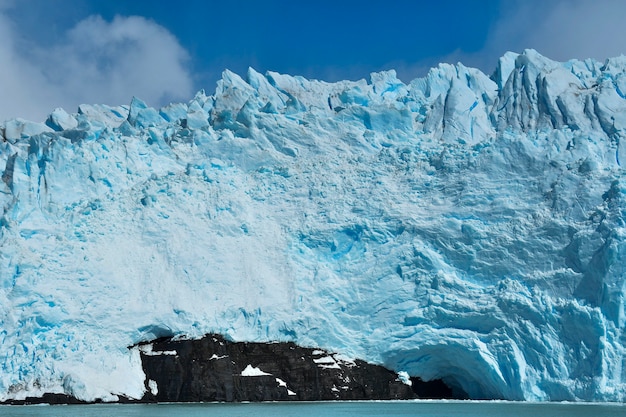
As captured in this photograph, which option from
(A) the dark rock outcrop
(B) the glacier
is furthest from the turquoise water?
(B) the glacier

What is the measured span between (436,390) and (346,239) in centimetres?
517

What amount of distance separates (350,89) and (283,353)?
11110mm

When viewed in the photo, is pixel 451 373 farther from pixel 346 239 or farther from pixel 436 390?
pixel 346 239

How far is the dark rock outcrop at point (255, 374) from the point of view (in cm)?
2212

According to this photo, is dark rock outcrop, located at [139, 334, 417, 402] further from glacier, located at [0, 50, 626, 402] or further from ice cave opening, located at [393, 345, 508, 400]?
ice cave opening, located at [393, 345, 508, 400]

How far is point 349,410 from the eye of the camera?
63.0ft

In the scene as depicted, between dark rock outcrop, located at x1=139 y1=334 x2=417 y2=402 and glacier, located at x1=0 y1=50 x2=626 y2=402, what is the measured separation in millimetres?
396

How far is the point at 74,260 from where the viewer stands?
2325 centimetres

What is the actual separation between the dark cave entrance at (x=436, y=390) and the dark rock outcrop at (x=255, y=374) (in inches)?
11.6

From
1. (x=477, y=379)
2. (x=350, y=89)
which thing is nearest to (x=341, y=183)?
(x=350, y=89)

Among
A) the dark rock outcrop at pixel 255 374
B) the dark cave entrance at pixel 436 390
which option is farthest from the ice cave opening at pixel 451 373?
the dark rock outcrop at pixel 255 374

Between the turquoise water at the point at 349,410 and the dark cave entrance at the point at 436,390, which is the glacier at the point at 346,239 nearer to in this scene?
the dark cave entrance at the point at 436,390

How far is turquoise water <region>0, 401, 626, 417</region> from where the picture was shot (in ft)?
56.6

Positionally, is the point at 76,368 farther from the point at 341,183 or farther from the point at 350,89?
the point at 350,89
